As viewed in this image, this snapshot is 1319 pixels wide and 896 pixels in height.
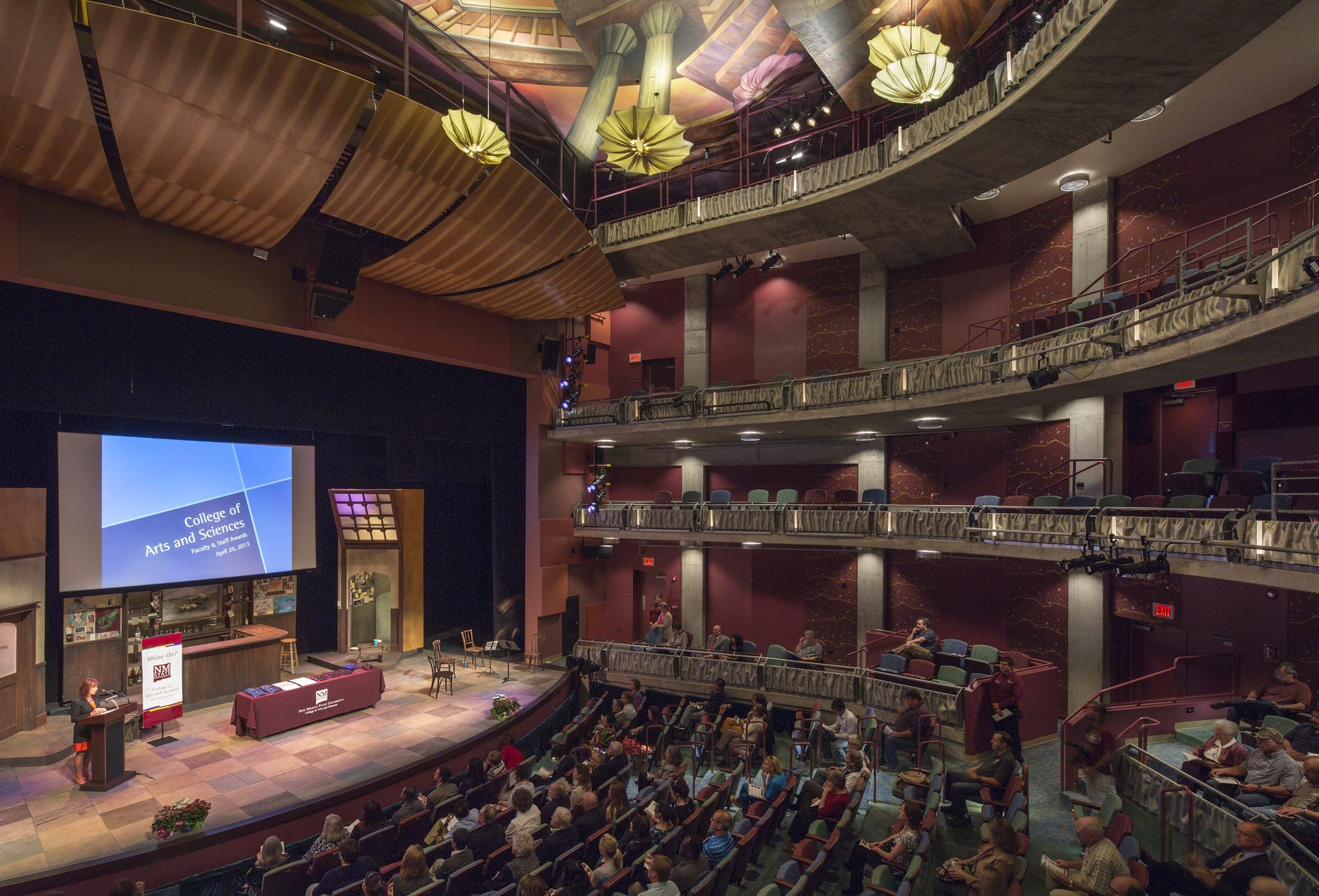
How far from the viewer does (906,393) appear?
45.0ft

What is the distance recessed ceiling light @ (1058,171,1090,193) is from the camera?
13.1 meters

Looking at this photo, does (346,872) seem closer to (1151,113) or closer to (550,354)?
(550,354)

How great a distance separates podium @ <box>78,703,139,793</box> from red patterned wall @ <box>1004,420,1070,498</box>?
53.2 feet

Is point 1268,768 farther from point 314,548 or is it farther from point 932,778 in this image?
point 314,548

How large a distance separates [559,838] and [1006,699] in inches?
272

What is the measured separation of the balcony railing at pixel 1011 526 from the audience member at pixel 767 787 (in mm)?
5431

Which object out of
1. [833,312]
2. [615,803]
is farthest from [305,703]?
[833,312]

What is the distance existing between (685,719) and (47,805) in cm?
922

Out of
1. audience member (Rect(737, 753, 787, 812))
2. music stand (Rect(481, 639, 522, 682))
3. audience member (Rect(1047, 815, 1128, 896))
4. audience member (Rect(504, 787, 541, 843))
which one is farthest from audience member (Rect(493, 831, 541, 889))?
music stand (Rect(481, 639, 522, 682))

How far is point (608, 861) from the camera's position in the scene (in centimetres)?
659

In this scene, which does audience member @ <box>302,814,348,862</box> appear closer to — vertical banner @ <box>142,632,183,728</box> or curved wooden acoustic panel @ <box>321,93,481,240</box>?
vertical banner @ <box>142,632,183,728</box>

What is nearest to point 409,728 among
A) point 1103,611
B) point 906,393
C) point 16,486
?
point 16,486

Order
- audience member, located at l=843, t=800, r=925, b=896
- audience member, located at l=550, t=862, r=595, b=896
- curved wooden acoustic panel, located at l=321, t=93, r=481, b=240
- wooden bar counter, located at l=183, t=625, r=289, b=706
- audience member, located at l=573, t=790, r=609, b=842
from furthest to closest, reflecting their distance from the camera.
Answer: wooden bar counter, located at l=183, t=625, r=289, b=706
curved wooden acoustic panel, located at l=321, t=93, r=481, b=240
audience member, located at l=573, t=790, r=609, b=842
audience member, located at l=843, t=800, r=925, b=896
audience member, located at l=550, t=862, r=595, b=896

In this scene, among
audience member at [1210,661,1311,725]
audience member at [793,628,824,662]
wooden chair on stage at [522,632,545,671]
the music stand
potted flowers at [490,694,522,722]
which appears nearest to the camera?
audience member at [1210,661,1311,725]
